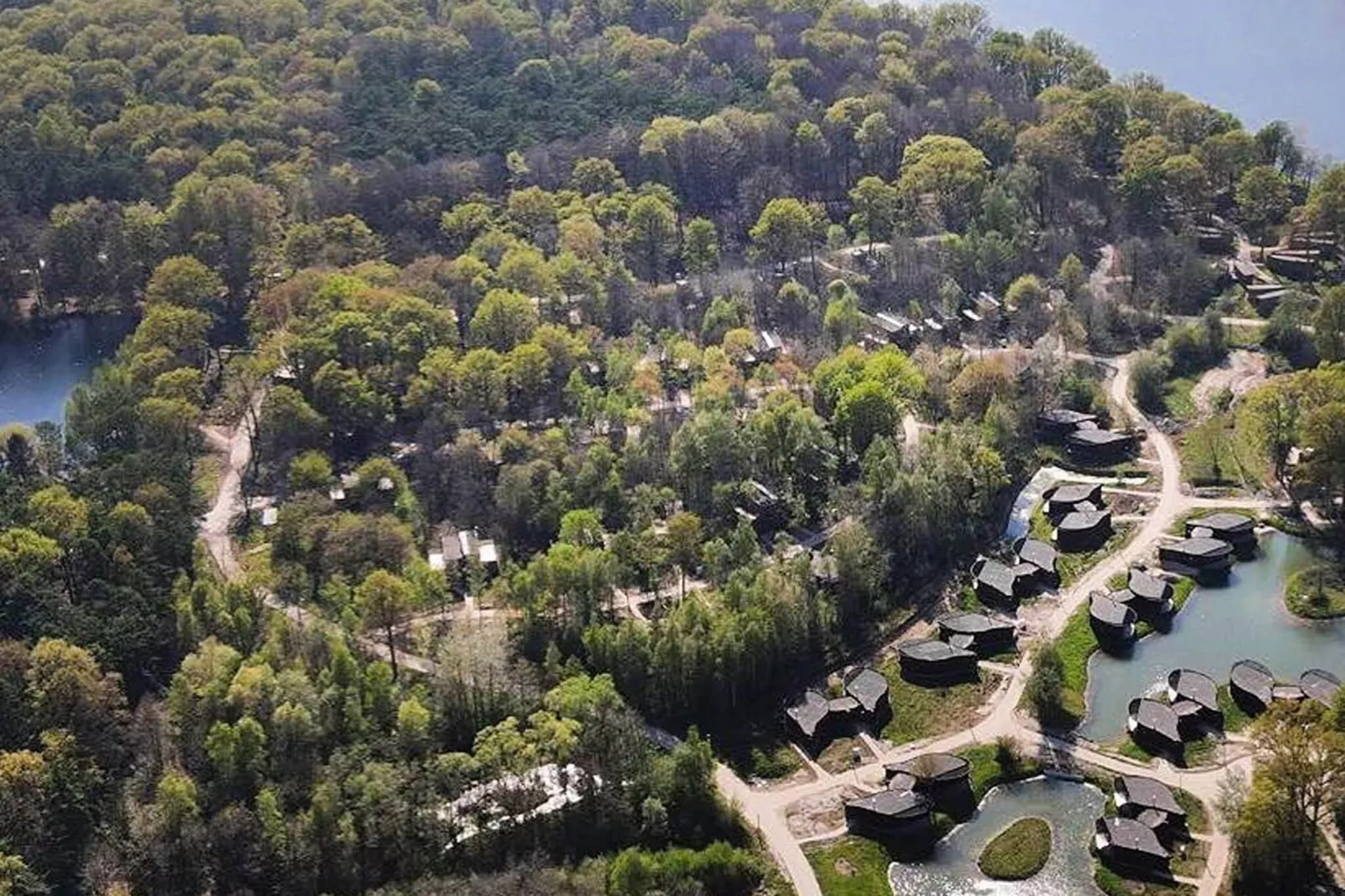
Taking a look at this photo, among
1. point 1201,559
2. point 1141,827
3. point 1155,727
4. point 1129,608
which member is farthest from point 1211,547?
point 1141,827

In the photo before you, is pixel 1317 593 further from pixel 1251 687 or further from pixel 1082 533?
pixel 1082 533

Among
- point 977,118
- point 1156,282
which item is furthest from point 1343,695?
point 977,118

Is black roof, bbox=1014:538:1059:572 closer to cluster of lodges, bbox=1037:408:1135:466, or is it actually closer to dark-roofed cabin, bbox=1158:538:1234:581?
dark-roofed cabin, bbox=1158:538:1234:581

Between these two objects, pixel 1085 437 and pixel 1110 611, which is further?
pixel 1085 437

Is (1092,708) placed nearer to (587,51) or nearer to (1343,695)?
(1343,695)

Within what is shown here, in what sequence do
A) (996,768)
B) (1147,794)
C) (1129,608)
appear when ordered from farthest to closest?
(1129,608), (996,768), (1147,794)

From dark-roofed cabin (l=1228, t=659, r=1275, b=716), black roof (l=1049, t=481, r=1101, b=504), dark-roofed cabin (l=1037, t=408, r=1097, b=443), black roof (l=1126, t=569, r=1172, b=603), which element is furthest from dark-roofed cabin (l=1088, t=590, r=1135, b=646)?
dark-roofed cabin (l=1037, t=408, r=1097, b=443)
